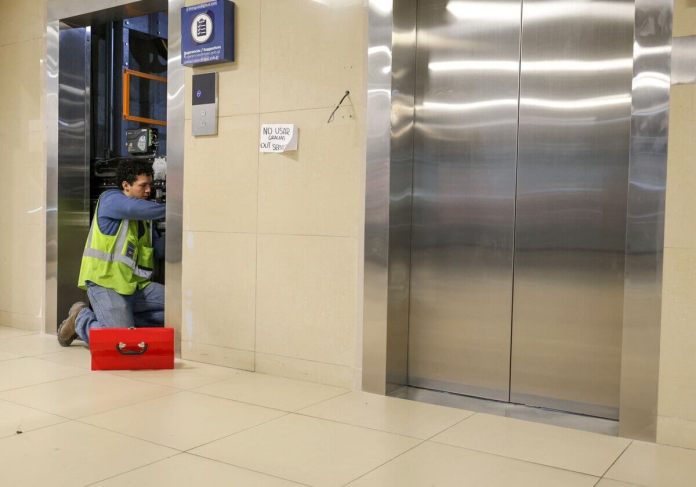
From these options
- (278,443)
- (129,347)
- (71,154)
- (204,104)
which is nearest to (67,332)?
(129,347)

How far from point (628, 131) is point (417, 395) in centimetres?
172

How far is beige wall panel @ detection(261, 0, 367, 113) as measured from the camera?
3688 mm

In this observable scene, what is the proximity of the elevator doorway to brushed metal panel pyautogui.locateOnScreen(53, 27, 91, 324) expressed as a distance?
2.87m

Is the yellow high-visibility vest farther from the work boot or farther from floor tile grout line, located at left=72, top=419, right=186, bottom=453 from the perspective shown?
floor tile grout line, located at left=72, top=419, right=186, bottom=453

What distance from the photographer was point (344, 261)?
3.75 m

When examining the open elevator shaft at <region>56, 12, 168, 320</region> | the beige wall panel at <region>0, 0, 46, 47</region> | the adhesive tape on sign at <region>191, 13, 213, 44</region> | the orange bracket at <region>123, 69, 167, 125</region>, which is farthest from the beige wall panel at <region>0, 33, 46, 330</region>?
the adhesive tape on sign at <region>191, 13, 213, 44</region>

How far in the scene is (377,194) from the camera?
3615mm

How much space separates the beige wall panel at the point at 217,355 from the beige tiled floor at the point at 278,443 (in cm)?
35

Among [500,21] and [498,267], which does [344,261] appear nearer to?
[498,267]

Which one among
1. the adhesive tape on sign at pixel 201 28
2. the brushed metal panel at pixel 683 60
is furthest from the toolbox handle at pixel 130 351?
the brushed metal panel at pixel 683 60

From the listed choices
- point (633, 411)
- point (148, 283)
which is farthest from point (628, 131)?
point (148, 283)

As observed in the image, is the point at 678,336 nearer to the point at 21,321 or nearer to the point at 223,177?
the point at 223,177

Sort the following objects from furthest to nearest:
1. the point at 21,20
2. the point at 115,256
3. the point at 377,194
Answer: the point at 21,20 → the point at 115,256 → the point at 377,194

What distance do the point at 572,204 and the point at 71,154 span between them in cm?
379
